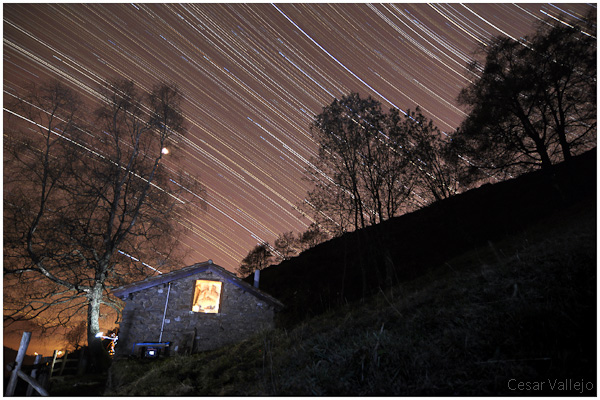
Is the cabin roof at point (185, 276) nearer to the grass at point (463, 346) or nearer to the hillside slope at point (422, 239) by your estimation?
the hillside slope at point (422, 239)

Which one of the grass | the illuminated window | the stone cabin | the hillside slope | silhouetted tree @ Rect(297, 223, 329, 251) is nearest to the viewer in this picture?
the grass

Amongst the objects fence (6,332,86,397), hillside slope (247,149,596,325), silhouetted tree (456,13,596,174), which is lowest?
fence (6,332,86,397)

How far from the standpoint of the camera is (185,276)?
53.6ft

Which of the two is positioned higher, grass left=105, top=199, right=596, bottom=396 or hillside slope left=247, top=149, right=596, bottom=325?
hillside slope left=247, top=149, right=596, bottom=325

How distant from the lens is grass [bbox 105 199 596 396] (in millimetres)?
3820

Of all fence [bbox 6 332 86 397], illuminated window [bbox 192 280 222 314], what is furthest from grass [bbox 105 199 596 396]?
fence [bbox 6 332 86 397]

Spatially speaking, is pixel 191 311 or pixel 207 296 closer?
→ pixel 191 311

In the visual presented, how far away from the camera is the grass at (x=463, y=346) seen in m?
3.82

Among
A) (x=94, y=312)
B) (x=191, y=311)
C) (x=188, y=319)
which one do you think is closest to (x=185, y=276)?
(x=191, y=311)

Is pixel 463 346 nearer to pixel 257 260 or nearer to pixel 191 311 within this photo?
pixel 191 311

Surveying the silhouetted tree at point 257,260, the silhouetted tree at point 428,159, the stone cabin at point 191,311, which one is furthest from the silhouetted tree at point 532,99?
the silhouetted tree at point 257,260

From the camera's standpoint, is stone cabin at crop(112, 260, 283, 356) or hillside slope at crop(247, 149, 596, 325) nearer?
stone cabin at crop(112, 260, 283, 356)

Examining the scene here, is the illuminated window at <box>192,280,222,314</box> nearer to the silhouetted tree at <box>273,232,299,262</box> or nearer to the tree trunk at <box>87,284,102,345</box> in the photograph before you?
the tree trunk at <box>87,284,102,345</box>

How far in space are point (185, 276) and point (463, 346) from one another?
1527 centimetres
